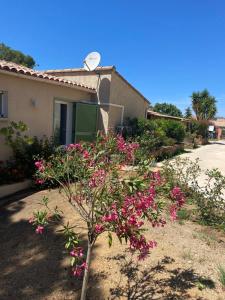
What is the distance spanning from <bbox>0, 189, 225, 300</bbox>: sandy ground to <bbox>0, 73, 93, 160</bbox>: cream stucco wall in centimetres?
407

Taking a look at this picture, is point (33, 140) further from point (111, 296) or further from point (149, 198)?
point (149, 198)

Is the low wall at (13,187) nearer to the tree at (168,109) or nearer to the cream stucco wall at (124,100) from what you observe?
the cream stucco wall at (124,100)

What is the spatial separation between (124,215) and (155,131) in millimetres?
11609

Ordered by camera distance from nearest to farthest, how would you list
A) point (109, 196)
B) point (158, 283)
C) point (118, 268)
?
point (109, 196), point (158, 283), point (118, 268)

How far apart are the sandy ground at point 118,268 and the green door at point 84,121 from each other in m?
6.00

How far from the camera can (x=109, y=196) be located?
2438 millimetres

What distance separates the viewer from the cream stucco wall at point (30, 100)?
25.5ft

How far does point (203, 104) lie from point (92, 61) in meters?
30.7

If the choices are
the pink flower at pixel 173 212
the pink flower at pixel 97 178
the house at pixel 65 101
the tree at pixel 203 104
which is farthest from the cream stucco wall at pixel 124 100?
the tree at pixel 203 104

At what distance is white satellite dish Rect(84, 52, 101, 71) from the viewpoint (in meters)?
11.0

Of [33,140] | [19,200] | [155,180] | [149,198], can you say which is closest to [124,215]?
[149,198]

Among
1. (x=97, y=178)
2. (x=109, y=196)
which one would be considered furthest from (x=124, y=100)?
(x=109, y=196)

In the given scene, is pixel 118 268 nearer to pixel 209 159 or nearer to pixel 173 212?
pixel 173 212

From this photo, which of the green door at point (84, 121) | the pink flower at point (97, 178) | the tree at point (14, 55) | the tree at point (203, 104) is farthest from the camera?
the tree at point (203, 104)
